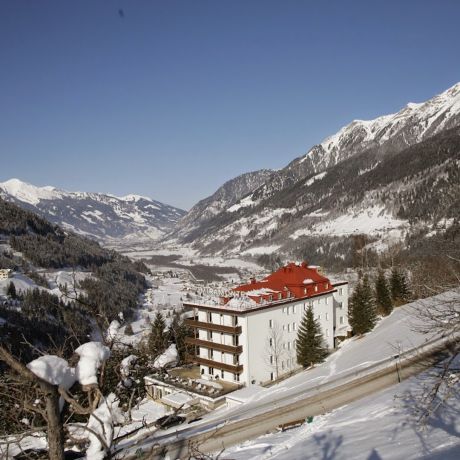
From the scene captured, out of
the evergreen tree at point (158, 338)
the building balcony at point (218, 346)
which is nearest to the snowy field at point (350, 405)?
the building balcony at point (218, 346)

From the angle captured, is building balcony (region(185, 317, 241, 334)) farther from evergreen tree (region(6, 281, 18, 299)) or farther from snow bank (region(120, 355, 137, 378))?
evergreen tree (region(6, 281, 18, 299))

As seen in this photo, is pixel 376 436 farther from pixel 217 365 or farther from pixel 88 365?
pixel 217 365

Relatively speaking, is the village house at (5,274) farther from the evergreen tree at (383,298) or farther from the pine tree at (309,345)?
the pine tree at (309,345)

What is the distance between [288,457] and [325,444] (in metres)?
1.85

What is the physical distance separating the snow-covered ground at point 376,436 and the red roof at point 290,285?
27013mm

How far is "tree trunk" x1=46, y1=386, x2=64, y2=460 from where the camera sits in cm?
495

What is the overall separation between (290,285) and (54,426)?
175 ft

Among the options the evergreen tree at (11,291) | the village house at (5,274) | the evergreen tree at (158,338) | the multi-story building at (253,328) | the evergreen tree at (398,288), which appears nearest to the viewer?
the multi-story building at (253,328)

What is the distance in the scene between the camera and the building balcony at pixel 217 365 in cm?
4934

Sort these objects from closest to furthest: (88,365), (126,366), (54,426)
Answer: (88,365) → (54,426) → (126,366)

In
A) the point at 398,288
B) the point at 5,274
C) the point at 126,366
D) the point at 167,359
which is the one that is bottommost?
the point at 5,274

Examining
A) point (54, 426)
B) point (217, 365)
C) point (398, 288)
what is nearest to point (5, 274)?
point (217, 365)

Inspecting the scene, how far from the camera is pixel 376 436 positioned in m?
17.6

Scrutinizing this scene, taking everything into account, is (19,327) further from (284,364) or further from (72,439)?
(72,439)
